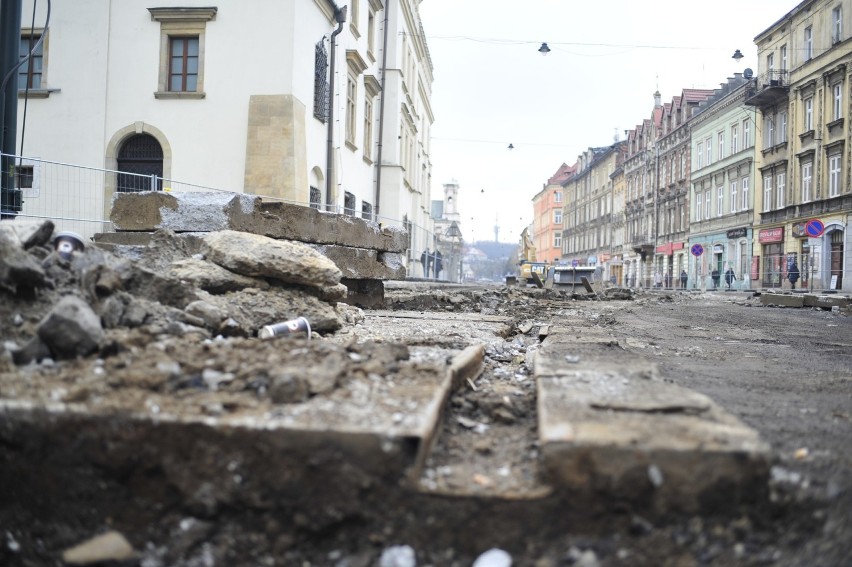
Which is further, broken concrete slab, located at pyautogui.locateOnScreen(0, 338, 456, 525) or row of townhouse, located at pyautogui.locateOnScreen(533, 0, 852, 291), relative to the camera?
row of townhouse, located at pyautogui.locateOnScreen(533, 0, 852, 291)

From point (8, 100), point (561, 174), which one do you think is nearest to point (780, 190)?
point (8, 100)

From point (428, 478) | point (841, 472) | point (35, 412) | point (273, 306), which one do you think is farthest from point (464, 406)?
point (273, 306)

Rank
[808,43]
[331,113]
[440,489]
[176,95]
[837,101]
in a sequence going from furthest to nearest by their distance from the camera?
[808,43], [837,101], [331,113], [176,95], [440,489]

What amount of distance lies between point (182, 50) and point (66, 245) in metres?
13.7

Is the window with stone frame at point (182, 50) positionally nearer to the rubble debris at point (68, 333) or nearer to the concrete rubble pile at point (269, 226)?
the concrete rubble pile at point (269, 226)

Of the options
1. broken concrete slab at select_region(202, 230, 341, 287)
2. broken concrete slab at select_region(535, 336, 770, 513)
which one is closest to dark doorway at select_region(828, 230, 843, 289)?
broken concrete slab at select_region(202, 230, 341, 287)

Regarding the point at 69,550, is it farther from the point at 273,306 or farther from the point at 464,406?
the point at 273,306

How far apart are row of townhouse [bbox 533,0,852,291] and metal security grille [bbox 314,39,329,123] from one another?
56.6 feet

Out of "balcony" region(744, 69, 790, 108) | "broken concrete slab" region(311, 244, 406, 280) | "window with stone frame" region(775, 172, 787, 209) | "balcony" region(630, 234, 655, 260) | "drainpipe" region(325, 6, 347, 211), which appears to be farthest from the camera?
"balcony" region(630, 234, 655, 260)

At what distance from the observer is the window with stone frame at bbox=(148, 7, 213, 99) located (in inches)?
612

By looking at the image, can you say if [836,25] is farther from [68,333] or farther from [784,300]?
[68,333]

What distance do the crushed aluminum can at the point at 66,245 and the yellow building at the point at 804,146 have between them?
26965 mm

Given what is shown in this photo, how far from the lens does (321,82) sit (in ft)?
57.6

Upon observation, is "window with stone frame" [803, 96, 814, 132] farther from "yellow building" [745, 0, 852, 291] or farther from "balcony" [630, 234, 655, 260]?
"balcony" [630, 234, 655, 260]
